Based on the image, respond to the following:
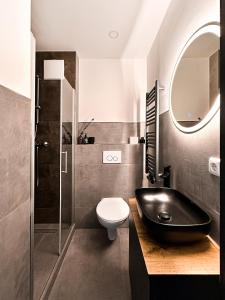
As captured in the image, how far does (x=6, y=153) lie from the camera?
0.88 metres

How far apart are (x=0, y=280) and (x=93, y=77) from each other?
278 cm

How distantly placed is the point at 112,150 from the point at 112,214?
0.96 metres

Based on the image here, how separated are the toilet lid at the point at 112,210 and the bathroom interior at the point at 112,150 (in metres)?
0.03

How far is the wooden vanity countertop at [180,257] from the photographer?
810 millimetres

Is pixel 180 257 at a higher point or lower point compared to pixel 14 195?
lower

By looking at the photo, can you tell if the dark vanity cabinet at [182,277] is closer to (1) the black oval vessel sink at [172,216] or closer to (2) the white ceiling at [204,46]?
(1) the black oval vessel sink at [172,216]

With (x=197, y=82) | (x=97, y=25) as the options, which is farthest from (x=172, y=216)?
(x=97, y=25)

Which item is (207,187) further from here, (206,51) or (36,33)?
(36,33)

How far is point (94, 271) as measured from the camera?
1.83 m

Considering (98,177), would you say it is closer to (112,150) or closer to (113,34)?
(112,150)

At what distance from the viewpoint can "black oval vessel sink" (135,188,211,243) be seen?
916 mm

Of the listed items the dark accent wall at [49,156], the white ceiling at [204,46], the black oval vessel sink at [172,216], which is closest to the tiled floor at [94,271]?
the dark accent wall at [49,156]

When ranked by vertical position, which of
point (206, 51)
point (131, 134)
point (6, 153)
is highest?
point (206, 51)

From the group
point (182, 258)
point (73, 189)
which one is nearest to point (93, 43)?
point (73, 189)
